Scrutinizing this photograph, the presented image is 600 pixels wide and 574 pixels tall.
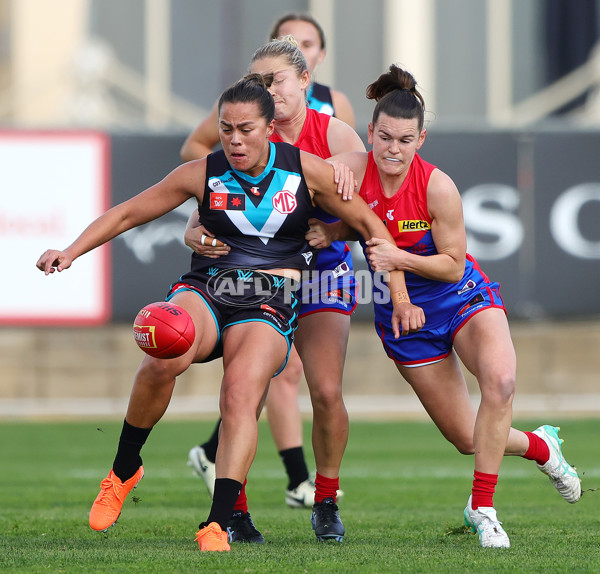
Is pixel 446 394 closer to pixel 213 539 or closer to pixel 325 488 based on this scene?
pixel 325 488

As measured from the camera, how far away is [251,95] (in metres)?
5.04

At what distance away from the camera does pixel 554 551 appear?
4930 mm

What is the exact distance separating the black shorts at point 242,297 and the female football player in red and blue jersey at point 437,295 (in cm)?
31

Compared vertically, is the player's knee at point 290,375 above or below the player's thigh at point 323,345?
below

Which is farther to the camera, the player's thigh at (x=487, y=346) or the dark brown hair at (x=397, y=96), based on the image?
the dark brown hair at (x=397, y=96)

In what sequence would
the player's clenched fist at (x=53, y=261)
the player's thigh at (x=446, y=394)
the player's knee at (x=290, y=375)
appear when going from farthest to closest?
the player's knee at (x=290, y=375) → the player's thigh at (x=446, y=394) → the player's clenched fist at (x=53, y=261)

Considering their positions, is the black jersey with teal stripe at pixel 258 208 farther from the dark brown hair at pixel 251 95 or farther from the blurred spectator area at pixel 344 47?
the blurred spectator area at pixel 344 47

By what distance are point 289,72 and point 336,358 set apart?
138cm

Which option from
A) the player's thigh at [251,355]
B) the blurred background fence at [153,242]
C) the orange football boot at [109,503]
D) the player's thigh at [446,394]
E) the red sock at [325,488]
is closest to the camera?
the player's thigh at [251,355]

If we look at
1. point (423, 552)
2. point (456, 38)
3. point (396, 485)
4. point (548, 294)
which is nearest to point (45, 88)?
point (456, 38)

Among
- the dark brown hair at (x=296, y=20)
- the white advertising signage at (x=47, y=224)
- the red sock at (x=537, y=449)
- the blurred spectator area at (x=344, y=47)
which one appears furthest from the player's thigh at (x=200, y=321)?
the blurred spectator area at (x=344, y=47)

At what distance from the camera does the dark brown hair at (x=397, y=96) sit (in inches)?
204

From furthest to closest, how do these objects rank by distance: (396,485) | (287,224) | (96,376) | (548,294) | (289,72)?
(96,376) → (548,294) → (396,485) → (289,72) → (287,224)

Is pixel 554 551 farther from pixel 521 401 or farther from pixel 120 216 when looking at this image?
pixel 521 401
